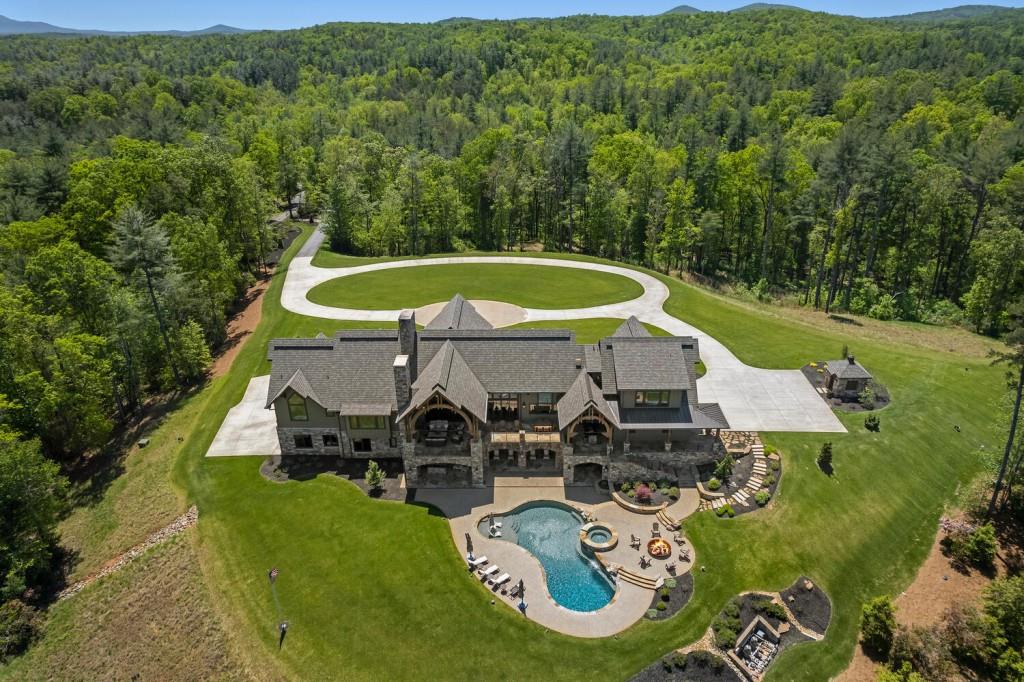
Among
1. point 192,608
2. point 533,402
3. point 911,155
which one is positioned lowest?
point 192,608

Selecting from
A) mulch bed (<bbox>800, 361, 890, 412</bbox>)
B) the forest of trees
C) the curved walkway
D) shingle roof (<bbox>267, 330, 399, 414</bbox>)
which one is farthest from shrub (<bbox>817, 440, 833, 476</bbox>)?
the forest of trees

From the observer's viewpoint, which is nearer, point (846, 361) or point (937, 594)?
point (937, 594)

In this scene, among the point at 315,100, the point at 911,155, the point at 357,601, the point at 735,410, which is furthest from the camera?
the point at 315,100

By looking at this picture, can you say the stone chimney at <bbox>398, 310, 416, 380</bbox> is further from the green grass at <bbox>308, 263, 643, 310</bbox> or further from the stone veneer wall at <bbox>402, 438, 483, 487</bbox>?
the green grass at <bbox>308, 263, 643, 310</bbox>

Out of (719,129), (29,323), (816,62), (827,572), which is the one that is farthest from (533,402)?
(816,62)

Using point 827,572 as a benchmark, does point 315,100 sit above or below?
above

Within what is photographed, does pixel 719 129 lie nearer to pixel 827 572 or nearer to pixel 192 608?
pixel 827 572

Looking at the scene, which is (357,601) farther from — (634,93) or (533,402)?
(634,93)

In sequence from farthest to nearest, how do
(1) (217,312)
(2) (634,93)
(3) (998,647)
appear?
1. (2) (634,93)
2. (1) (217,312)
3. (3) (998,647)
